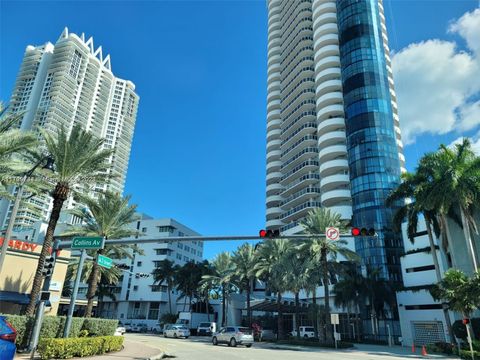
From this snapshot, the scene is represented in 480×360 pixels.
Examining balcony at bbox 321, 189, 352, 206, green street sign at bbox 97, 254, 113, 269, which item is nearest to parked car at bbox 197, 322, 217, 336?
balcony at bbox 321, 189, 352, 206

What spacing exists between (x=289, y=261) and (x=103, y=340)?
26435mm

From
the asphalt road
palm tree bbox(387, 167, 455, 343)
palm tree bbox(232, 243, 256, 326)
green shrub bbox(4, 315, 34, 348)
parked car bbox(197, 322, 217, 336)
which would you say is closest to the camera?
green shrub bbox(4, 315, 34, 348)

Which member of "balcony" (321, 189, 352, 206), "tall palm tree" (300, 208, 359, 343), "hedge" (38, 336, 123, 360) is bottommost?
"hedge" (38, 336, 123, 360)

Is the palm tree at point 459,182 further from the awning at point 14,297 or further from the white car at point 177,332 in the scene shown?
the awning at point 14,297

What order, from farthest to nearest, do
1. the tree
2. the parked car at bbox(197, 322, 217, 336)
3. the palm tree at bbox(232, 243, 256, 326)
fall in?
the parked car at bbox(197, 322, 217, 336) < the palm tree at bbox(232, 243, 256, 326) < the tree

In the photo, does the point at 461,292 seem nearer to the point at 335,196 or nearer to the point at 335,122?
the point at 335,196

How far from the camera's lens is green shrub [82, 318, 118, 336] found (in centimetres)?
2336

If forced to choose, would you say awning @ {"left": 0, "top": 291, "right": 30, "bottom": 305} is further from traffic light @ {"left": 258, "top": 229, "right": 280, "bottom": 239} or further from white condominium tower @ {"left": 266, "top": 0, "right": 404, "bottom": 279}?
white condominium tower @ {"left": 266, "top": 0, "right": 404, "bottom": 279}

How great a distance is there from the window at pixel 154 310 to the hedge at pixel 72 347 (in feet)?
233

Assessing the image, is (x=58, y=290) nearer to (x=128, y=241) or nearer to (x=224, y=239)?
(x=128, y=241)

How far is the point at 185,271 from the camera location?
7375 centimetres

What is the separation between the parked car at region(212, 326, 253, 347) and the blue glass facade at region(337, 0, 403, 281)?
3154 centimetres

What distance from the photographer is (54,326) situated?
65.6 ft

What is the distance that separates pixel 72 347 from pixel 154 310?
7610 cm
